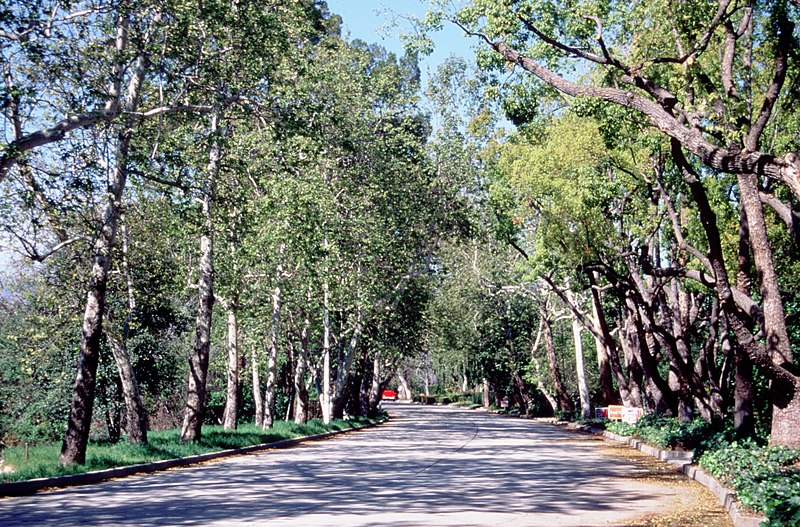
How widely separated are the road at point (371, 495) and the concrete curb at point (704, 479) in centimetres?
56

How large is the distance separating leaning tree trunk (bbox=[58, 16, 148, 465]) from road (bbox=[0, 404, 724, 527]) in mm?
1472

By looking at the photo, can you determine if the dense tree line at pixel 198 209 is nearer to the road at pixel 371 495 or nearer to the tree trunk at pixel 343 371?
the tree trunk at pixel 343 371

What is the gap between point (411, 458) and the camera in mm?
21344

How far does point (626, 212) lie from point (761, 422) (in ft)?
35.0

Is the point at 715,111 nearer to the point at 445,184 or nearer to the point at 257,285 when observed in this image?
the point at 257,285

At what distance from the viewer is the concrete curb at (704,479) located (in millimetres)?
10153

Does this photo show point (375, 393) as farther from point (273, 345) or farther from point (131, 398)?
point (131, 398)

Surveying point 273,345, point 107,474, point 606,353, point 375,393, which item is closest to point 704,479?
point 107,474

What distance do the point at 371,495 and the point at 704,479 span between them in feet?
20.4

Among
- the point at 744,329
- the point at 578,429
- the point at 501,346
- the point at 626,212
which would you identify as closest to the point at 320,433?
the point at 578,429

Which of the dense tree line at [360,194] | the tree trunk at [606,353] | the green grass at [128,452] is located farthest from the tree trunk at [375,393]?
the green grass at [128,452]

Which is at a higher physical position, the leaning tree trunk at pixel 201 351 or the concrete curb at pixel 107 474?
the leaning tree trunk at pixel 201 351

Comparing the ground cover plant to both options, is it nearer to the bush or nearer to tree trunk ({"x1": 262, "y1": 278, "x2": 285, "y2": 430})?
the bush

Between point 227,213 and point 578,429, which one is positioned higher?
point 227,213
